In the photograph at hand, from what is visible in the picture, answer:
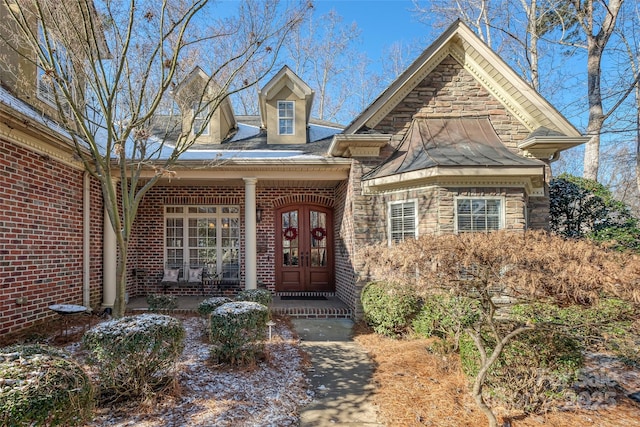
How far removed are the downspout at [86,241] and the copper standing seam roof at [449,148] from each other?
560cm

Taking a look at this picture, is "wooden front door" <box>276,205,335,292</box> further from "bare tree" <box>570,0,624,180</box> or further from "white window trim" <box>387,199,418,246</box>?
"bare tree" <box>570,0,624,180</box>

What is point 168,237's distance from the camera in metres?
9.23

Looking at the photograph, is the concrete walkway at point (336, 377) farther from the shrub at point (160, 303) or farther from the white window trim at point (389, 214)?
the shrub at point (160, 303)

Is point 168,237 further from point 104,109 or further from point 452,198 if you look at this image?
point 452,198

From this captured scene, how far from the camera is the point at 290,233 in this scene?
9445 mm

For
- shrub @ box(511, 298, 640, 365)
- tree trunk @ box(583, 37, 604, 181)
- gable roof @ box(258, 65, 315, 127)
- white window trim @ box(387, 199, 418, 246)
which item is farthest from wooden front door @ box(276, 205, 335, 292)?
tree trunk @ box(583, 37, 604, 181)

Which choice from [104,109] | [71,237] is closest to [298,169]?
[104,109]

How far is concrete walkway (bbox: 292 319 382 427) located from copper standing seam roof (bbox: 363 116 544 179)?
10.3ft

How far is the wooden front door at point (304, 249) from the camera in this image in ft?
30.7

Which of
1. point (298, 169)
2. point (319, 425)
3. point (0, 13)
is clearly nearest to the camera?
point (319, 425)

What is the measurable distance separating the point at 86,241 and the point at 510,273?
736 centimetres

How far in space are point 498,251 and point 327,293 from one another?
265 inches

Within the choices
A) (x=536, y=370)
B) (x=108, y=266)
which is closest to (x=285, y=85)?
(x=108, y=266)

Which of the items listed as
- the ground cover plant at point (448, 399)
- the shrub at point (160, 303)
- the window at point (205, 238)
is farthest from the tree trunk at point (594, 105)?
the shrub at point (160, 303)
